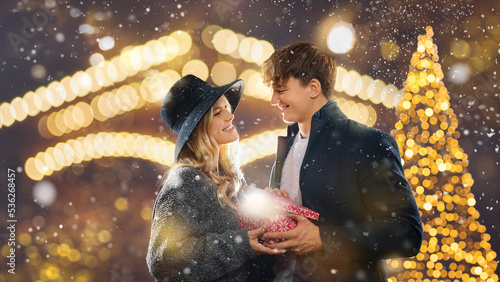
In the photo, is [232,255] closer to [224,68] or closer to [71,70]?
[224,68]

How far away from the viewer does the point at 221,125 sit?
5.41 ft

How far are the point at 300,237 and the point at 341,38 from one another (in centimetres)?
317

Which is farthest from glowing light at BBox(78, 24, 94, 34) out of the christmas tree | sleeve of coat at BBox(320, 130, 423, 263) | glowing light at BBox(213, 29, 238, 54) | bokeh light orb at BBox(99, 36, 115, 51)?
sleeve of coat at BBox(320, 130, 423, 263)

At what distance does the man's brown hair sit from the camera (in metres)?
1.65

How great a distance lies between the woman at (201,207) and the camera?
130 centimetres

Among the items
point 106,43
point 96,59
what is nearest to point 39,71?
point 96,59

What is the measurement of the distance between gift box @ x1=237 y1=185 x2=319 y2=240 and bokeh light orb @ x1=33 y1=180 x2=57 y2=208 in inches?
135

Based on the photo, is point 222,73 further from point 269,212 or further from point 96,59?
point 269,212

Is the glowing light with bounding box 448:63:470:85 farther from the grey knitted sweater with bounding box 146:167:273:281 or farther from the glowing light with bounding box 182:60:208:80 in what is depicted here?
the grey knitted sweater with bounding box 146:167:273:281

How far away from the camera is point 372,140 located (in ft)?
4.75

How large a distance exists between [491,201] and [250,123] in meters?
2.94

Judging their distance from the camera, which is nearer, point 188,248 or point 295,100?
point 188,248

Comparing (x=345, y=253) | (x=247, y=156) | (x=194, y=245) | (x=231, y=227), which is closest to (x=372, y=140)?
(x=345, y=253)

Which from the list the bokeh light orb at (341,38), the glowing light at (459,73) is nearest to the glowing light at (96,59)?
the bokeh light orb at (341,38)
